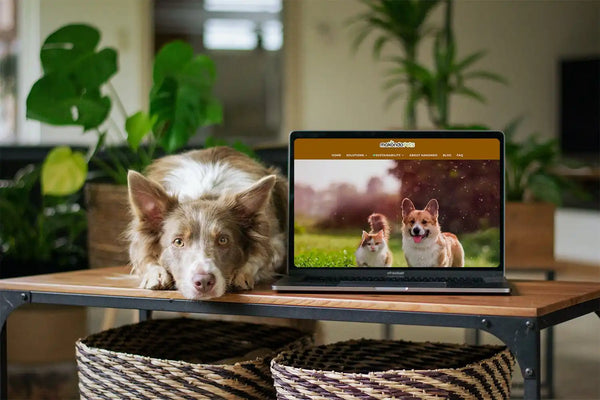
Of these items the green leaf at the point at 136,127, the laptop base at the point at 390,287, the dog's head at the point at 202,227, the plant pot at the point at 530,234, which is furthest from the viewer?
the plant pot at the point at 530,234

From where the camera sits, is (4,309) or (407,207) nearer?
(407,207)

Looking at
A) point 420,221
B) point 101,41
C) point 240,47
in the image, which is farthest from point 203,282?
point 240,47

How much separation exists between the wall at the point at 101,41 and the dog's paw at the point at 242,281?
6358 millimetres

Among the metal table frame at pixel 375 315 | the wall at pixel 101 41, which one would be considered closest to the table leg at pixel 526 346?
the metal table frame at pixel 375 315

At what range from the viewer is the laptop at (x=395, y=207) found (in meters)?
1.74

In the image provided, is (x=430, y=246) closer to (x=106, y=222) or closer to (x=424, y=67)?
(x=106, y=222)

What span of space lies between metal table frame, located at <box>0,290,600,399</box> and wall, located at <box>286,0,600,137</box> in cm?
677

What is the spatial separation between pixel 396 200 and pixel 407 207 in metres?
0.03

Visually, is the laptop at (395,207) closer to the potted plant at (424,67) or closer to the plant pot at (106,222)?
the plant pot at (106,222)

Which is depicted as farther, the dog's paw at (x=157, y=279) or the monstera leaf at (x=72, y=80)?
the monstera leaf at (x=72, y=80)

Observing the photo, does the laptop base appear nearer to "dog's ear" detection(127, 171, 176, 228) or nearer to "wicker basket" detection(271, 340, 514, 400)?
"wicker basket" detection(271, 340, 514, 400)

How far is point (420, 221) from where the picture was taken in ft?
5.74

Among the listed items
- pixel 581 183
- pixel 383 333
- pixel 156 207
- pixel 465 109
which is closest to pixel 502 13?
pixel 465 109

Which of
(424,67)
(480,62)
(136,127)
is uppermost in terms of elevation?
(480,62)
